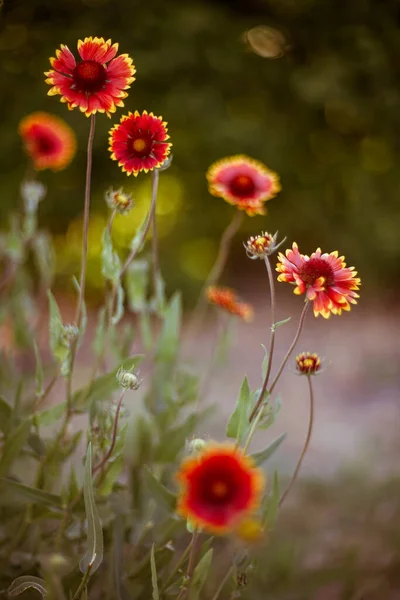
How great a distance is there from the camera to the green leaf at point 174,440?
27.5 inches

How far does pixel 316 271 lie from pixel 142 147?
6.5 inches

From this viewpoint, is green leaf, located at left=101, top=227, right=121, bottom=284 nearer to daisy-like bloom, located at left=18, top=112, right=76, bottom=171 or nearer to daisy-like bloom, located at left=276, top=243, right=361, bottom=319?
daisy-like bloom, located at left=276, top=243, right=361, bottom=319

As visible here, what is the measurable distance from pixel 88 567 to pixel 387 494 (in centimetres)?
86

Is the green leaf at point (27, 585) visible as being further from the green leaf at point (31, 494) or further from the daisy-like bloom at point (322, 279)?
the daisy-like bloom at point (322, 279)

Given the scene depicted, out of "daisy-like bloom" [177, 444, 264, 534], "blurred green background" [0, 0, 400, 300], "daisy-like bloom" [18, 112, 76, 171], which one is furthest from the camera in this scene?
"blurred green background" [0, 0, 400, 300]

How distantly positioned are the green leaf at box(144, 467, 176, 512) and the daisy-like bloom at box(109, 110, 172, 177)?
0.93 feet

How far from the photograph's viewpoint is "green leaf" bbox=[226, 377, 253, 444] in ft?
1.64

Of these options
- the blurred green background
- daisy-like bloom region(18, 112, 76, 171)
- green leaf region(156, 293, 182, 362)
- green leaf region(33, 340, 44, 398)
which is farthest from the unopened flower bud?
the blurred green background

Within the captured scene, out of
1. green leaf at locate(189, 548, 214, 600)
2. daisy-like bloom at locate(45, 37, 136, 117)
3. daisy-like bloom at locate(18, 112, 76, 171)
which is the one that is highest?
daisy-like bloom at locate(18, 112, 76, 171)

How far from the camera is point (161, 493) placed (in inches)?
23.2

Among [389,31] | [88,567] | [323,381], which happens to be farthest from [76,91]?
[323,381]

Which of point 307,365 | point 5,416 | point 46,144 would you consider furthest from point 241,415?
point 46,144

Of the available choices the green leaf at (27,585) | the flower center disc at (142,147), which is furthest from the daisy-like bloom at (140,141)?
the green leaf at (27,585)

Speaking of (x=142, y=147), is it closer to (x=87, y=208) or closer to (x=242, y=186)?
(x=87, y=208)
